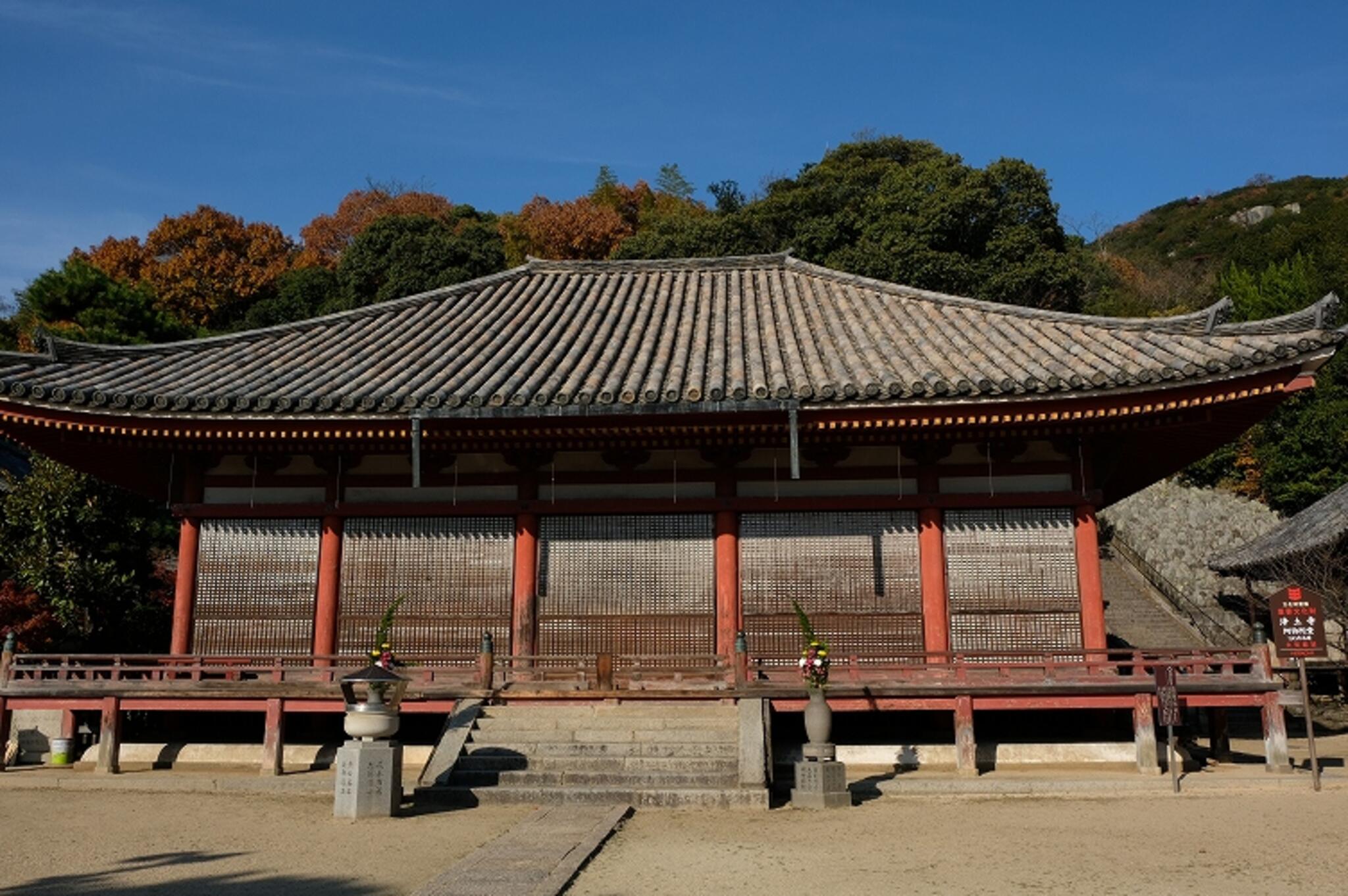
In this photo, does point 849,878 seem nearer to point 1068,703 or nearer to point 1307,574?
point 1068,703

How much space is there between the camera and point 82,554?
60.4 feet

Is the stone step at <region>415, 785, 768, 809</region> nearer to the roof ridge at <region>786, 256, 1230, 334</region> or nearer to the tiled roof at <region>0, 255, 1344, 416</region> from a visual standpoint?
the tiled roof at <region>0, 255, 1344, 416</region>

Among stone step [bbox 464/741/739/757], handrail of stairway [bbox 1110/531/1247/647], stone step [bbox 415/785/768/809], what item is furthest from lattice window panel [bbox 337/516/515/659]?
handrail of stairway [bbox 1110/531/1247/647]

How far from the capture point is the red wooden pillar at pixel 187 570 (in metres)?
14.2

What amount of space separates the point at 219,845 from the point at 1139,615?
30689 mm

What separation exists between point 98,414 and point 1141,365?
1365cm

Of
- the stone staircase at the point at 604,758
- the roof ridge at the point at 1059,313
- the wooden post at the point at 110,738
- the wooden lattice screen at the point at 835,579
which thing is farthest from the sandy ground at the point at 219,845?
the roof ridge at the point at 1059,313

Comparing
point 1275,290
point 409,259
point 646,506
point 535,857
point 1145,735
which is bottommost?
point 535,857

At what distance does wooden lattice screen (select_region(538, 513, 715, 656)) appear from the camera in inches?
547

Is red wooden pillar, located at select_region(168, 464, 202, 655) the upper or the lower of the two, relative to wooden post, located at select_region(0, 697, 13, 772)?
upper

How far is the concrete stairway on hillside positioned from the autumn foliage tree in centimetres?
3972

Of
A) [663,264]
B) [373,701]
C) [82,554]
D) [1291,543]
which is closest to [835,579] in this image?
[373,701]

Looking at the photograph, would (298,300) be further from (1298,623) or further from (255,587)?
(1298,623)

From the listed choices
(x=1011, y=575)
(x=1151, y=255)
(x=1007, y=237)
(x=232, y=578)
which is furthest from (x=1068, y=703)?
(x=1151, y=255)
